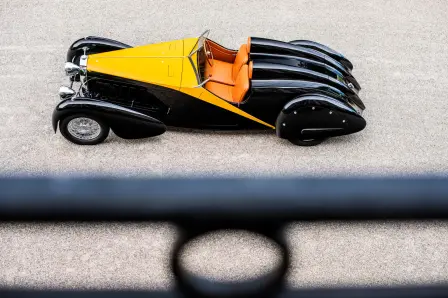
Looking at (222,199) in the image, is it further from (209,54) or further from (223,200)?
(209,54)

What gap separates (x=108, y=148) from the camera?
5562 millimetres

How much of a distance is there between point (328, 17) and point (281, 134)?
3.35 meters

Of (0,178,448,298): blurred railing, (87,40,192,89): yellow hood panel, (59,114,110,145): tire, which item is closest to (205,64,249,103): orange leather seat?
(87,40,192,89): yellow hood panel

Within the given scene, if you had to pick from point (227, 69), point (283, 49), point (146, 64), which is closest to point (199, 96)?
point (146, 64)

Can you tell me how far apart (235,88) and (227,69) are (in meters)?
0.45

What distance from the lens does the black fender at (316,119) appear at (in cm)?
523

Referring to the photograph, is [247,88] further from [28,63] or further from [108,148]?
[28,63]

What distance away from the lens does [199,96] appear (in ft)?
17.4

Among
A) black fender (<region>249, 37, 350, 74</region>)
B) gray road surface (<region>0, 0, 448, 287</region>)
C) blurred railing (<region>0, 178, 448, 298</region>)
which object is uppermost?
blurred railing (<region>0, 178, 448, 298</region>)

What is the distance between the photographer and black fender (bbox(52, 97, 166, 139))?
5203 mm

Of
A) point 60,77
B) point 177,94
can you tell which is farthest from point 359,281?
point 60,77

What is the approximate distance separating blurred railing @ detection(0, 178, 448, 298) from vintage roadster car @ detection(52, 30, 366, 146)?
4.49 meters

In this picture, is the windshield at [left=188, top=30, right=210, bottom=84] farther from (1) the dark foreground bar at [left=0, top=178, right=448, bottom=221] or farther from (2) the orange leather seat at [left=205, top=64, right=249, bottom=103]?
(1) the dark foreground bar at [left=0, top=178, right=448, bottom=221]

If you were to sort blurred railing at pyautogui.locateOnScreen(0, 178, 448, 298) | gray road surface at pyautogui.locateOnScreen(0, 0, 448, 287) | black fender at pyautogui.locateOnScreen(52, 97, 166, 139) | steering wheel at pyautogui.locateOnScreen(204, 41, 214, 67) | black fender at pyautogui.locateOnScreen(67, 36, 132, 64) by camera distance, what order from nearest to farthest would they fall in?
blurred railing at pyautogui.locateOnScreen(0, 178, 448, 298), gray road surface at pyautogui.locateOnScreen(0, 0, 448, 287), black fender at pyautogui.locateOnScreen(52, 97, 166, 139), steering wheel at pyautogui.locateOnScreen(204, 41, 214, 67), black fender at pyautogui.locateOnScreen(67, 36, 132, 64)
